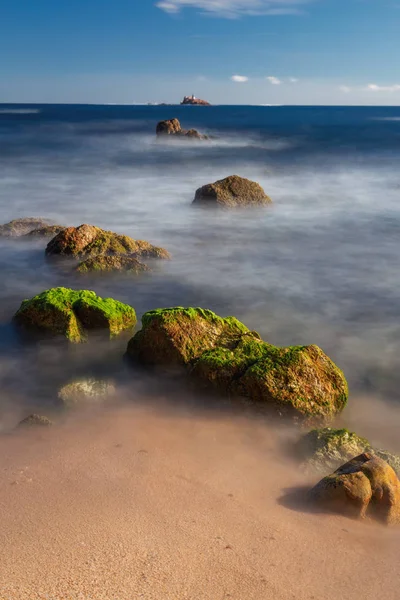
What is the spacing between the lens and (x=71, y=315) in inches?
304

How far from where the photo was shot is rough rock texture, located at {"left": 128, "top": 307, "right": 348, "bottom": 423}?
5.95m

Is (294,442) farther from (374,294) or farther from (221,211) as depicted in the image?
(221,211)

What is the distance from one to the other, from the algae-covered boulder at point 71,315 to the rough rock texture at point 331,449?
10.9 feet

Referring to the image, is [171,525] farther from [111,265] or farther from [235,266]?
[235,266]

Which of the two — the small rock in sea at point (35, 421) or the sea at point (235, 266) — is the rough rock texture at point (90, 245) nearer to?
the sea at point (235, 266)

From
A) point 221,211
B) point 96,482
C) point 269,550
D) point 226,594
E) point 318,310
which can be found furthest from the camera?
point 221,211

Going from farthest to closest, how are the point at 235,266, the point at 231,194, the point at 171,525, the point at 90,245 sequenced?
1. the point at 231,194
2. the point at 235,266
3. the point at 90,245
4. the point at 171,525

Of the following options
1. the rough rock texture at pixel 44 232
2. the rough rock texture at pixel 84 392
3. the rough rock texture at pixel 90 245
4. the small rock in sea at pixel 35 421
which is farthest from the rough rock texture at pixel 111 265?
the small rock in sea at pixel 35 421

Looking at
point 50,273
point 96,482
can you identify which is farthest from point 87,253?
point 96,482

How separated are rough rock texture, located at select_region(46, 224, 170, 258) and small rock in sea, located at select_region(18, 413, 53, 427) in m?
6.05

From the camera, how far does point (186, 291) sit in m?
10.3

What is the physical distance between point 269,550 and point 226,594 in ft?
1.71

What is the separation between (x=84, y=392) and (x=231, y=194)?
38.1 feet

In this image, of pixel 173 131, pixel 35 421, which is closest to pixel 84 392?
pixel 35 421
